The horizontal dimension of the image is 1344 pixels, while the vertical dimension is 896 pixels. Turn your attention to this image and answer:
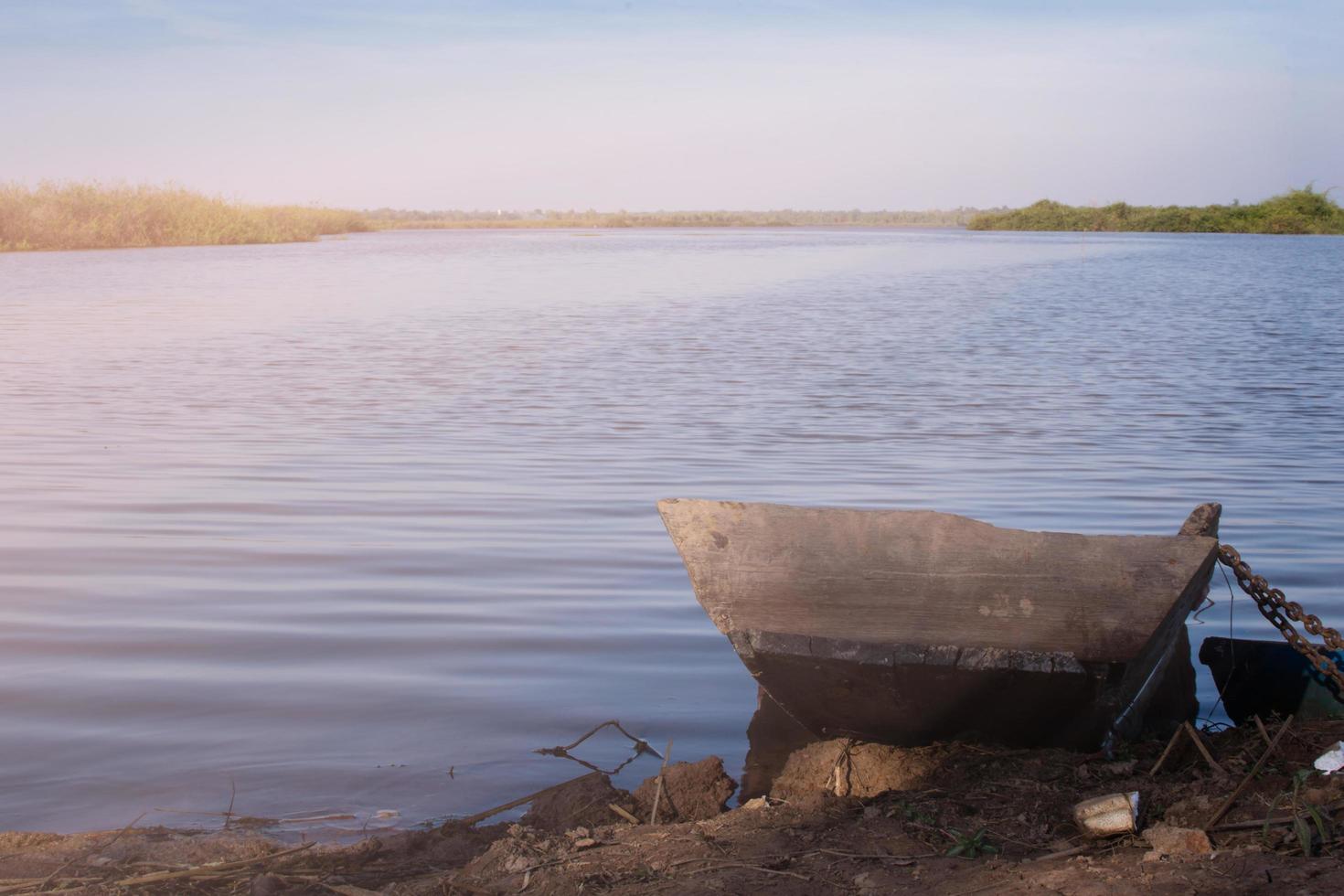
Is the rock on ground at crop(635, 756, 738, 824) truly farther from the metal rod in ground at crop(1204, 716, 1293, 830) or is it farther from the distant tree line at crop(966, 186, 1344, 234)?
the distant tree line at crop(966, 186, 1344, 234)

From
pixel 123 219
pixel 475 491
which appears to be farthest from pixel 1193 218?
pixel 475 491

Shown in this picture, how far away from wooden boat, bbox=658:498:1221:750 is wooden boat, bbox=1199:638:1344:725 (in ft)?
1.58

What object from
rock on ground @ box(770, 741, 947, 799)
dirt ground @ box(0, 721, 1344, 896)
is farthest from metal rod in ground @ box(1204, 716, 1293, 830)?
rock on ground @ box(770, 741, 947, 799)

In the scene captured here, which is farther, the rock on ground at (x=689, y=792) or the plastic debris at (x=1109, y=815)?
the rock on ground at (x=689, y=792)

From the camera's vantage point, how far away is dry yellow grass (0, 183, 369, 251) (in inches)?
1467

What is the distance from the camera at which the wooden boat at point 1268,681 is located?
12.2 ft

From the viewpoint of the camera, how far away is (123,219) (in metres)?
39.8

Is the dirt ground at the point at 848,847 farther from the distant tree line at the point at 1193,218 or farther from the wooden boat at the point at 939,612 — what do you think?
the distant tree line at the point at 1193,218

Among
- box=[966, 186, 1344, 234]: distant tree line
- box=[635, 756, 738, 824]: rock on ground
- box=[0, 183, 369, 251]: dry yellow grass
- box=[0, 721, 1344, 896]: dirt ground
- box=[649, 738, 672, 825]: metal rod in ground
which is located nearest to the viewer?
box=[0, 721, 1344, 896]: dirt ground

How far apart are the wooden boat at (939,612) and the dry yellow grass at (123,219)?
38.2 m

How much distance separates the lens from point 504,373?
518 inches

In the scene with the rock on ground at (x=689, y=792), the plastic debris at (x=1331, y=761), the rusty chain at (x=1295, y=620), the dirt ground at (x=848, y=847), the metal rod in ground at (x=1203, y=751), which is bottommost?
the rock on ground at (x=689, y=792)

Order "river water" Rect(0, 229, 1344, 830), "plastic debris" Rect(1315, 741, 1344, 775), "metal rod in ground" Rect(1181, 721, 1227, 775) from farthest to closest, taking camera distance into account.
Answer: "river water" Rect(0, 229, 1344, 830), "metal rod in ground" Rect(1181, 721, 1227, 775), "plastic debris" Rect(1315, 741, 1344, 775)

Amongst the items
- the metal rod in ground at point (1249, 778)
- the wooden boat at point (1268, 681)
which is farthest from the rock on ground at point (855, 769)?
the wooden boat at point (1268, 681)
